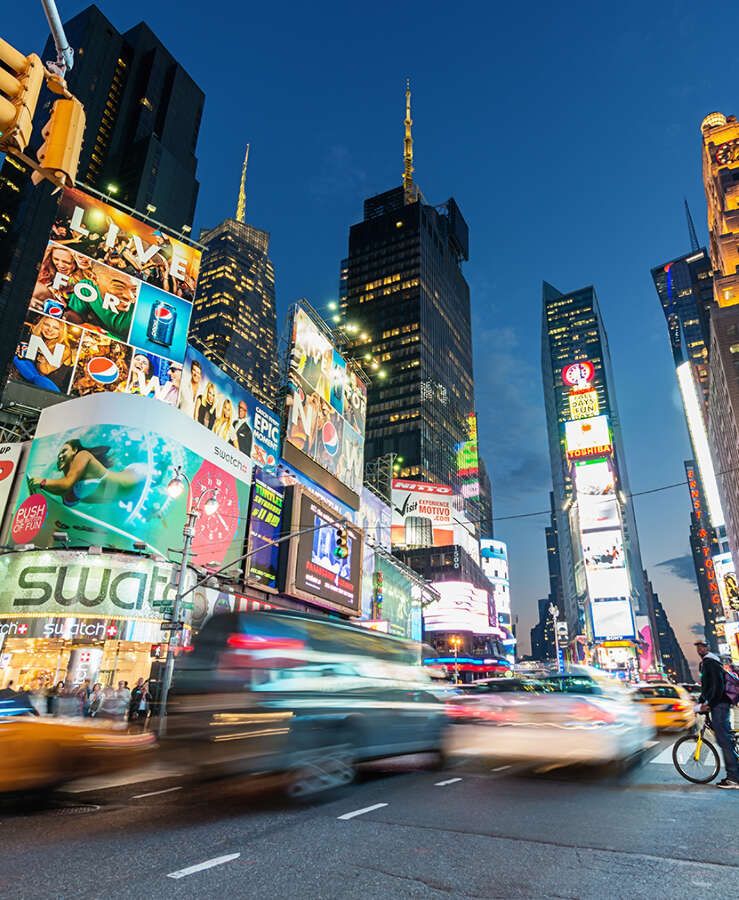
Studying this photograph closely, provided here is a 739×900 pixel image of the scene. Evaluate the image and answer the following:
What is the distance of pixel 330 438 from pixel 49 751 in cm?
4200

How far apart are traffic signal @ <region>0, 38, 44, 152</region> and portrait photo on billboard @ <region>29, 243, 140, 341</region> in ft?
95.0

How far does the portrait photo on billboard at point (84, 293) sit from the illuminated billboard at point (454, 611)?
68.0 m

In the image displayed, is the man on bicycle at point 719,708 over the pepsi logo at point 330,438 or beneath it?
beneath

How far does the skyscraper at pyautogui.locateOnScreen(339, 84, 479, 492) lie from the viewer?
146500mm

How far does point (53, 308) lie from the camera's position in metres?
32.5

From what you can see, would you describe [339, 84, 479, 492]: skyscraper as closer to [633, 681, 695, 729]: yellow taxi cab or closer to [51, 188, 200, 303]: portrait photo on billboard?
[51, 188, 200, 303]: portrait photo on billboard

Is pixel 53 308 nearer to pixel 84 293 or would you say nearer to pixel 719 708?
pixel 84 293

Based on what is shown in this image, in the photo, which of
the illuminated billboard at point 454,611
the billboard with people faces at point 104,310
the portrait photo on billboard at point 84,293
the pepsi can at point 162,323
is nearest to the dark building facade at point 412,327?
the illuminated billboard at point 454,611

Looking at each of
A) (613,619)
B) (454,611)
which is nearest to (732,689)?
(454,611)

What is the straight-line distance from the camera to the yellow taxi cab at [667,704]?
17359 mm

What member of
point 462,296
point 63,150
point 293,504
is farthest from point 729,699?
point 462,296

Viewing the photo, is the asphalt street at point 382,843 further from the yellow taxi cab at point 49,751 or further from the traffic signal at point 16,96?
the traffic signal at point 16,96

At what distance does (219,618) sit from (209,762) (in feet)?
7.27

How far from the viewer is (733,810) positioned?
6691 millimetres
